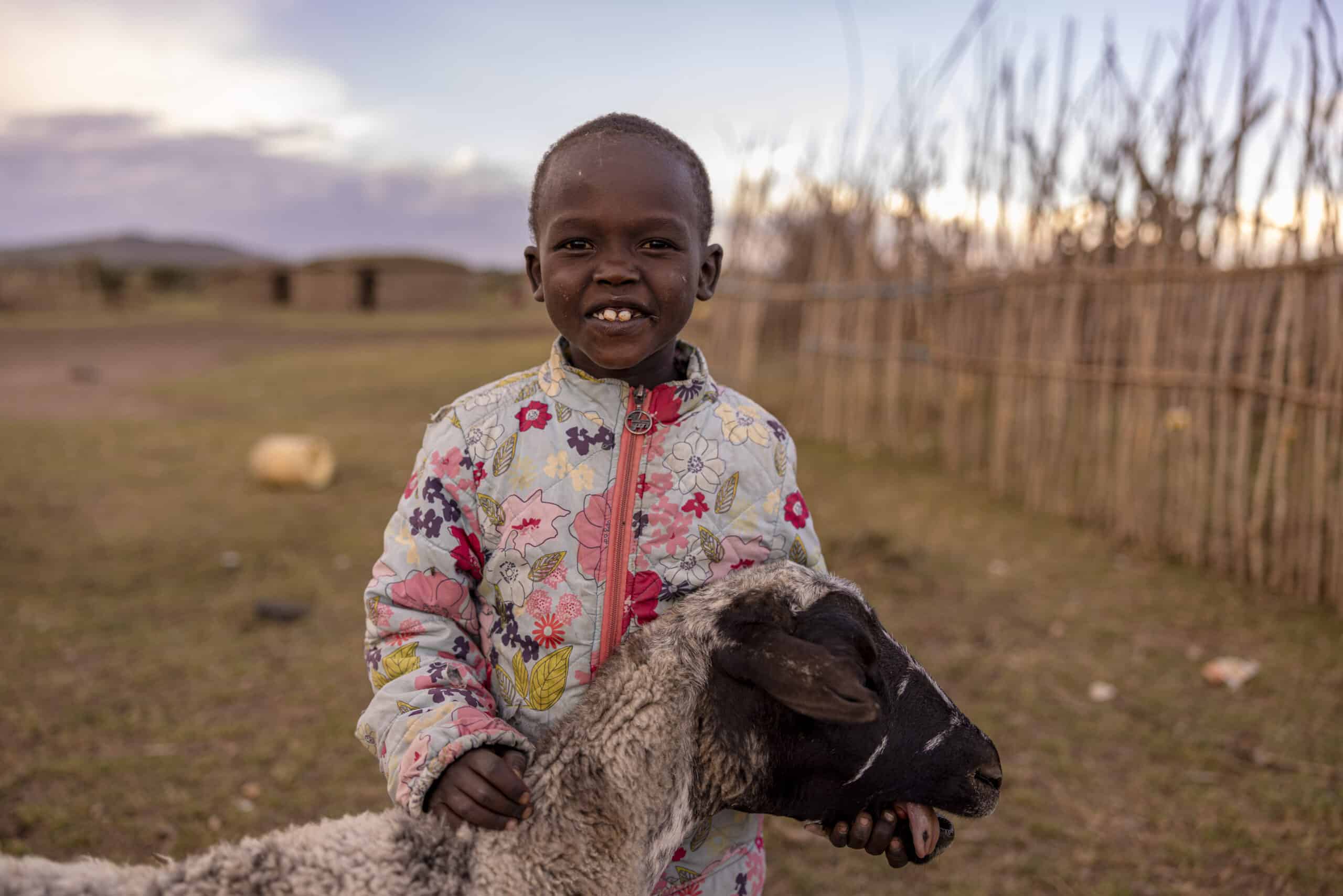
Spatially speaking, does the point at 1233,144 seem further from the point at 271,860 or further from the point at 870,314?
the point at 271,860

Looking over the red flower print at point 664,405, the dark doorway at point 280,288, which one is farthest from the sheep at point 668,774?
the dark doorway at point 280,288

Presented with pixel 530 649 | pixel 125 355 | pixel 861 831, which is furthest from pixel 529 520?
pixel 125 355

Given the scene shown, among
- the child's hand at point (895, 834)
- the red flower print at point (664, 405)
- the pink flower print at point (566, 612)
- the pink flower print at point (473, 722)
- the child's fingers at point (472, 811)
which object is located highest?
the red flower print at point (664, 405)

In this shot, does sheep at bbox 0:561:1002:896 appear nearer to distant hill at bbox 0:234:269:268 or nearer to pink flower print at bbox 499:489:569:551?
pink flower print at bbox 499:489:569:551

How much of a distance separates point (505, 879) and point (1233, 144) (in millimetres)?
8212

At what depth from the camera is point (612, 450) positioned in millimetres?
2275

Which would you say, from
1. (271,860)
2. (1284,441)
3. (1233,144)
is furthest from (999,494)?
(271,860)

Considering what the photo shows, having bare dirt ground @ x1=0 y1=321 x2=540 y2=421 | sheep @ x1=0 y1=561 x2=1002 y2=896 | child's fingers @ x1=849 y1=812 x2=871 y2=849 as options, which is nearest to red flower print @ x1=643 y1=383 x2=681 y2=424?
sheep @ x1=0 y1=561 x2=1002 y2=896

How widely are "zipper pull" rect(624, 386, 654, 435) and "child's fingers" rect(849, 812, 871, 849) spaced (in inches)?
41.7

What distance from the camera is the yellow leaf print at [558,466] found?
2250mm

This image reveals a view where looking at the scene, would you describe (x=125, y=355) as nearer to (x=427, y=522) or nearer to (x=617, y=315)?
(x=427, y=522)

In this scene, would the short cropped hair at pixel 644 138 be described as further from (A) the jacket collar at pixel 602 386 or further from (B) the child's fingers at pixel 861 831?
(B) the child's fingers at pixel 861 831

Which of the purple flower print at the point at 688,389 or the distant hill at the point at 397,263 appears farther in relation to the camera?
the distant hill at the point at 397,263

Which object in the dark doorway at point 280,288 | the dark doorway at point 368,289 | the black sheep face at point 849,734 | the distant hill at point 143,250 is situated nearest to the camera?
the black sheep face at point 849,734
